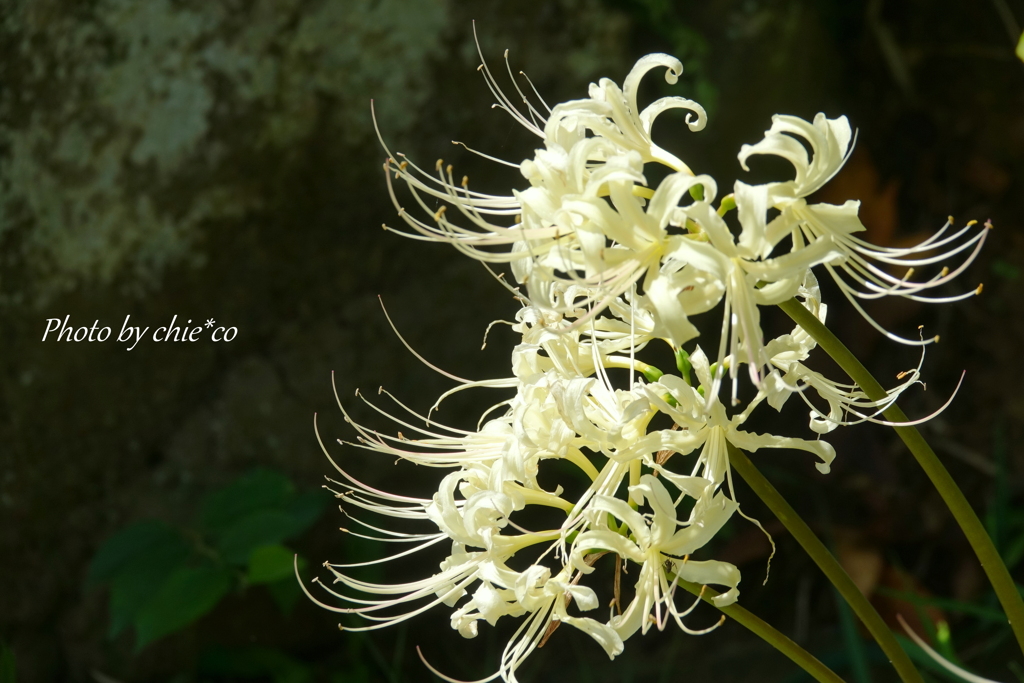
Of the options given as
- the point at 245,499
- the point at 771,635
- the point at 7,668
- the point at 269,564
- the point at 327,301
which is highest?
the point at 327,301

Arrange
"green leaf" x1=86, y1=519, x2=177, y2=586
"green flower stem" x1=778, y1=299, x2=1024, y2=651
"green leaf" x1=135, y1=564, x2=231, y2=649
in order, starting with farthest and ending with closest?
"green leaf" x1=86, y1=519, x2=177, y2=586
"green leaf" x1=135, y1=564, x2=231, y2=649
"green flower stem" x1=778, y1=299, x2=1024, y2=651

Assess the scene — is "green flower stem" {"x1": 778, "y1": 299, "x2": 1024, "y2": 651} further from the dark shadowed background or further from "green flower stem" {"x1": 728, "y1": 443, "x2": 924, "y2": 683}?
the dark shadowed background

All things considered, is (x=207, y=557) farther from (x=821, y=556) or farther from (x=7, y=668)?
(x=821, y=556)

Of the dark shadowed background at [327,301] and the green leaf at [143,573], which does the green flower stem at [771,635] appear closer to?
the dark shadowed background at [327,301]

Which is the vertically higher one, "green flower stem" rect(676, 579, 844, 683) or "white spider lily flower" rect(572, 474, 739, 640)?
"white spider lily flower" rect(572, 474, 739, 640)

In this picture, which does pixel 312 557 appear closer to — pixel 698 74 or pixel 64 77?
pixel 64 77

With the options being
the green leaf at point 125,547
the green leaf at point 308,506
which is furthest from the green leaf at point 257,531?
the green leaf at point 125,547

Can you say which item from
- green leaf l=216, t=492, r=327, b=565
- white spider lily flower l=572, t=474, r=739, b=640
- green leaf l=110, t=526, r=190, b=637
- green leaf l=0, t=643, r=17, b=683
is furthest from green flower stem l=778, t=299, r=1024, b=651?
green leaf l=0, t=643, r=17, b=683

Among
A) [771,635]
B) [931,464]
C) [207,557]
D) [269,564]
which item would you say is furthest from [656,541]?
[207,557]
